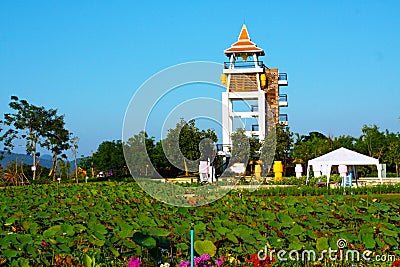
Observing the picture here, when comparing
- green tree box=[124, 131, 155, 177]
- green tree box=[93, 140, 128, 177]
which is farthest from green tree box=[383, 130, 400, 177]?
green tree box=[124, 131, 155, 177]

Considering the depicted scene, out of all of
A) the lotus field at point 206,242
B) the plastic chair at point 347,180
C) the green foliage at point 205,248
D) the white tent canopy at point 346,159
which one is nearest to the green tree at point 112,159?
the white tent canopy at point 346,159

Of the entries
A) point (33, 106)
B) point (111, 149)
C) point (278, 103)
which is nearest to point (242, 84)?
point (278, 103)

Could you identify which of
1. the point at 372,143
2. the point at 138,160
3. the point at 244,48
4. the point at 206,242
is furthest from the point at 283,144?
the point at 206,242

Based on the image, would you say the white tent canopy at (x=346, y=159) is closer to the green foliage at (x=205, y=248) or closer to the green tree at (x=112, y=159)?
the green tree at (x=112, y=159)

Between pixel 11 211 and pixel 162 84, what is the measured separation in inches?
125

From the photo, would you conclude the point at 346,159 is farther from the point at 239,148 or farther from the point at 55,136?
the point at 55,136

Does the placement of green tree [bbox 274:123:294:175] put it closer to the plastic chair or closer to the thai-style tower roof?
the thai-style tower roof

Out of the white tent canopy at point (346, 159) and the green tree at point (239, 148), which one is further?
the green tree at point (239, 148)

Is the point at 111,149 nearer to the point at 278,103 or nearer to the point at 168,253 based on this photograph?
the point at 278,103

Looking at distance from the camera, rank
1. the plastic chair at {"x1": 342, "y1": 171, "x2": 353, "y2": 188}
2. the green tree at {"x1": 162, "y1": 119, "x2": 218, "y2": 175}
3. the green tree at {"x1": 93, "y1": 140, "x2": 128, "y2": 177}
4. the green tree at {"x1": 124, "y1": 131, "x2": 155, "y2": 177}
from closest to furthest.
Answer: the green tree at {"x1": 162, "y1": 119, "x2": 218, "y2": 175} < the green tree at {"x1": 124, "y1": 131, "x2": 155, "y2": 177} < the plastic chair at {"x1": 342, "y1": 171, "x2": 353, "y2": 188} < the green tree at {"x1": 93, "y1": 140, "x2": 128, "y2": 177}

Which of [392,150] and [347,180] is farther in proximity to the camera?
[392,150]

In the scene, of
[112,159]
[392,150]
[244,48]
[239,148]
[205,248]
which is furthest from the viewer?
[244,48]

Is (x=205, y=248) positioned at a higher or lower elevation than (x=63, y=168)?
lower

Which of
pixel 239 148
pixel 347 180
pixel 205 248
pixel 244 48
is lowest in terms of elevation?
pixel 205 248
